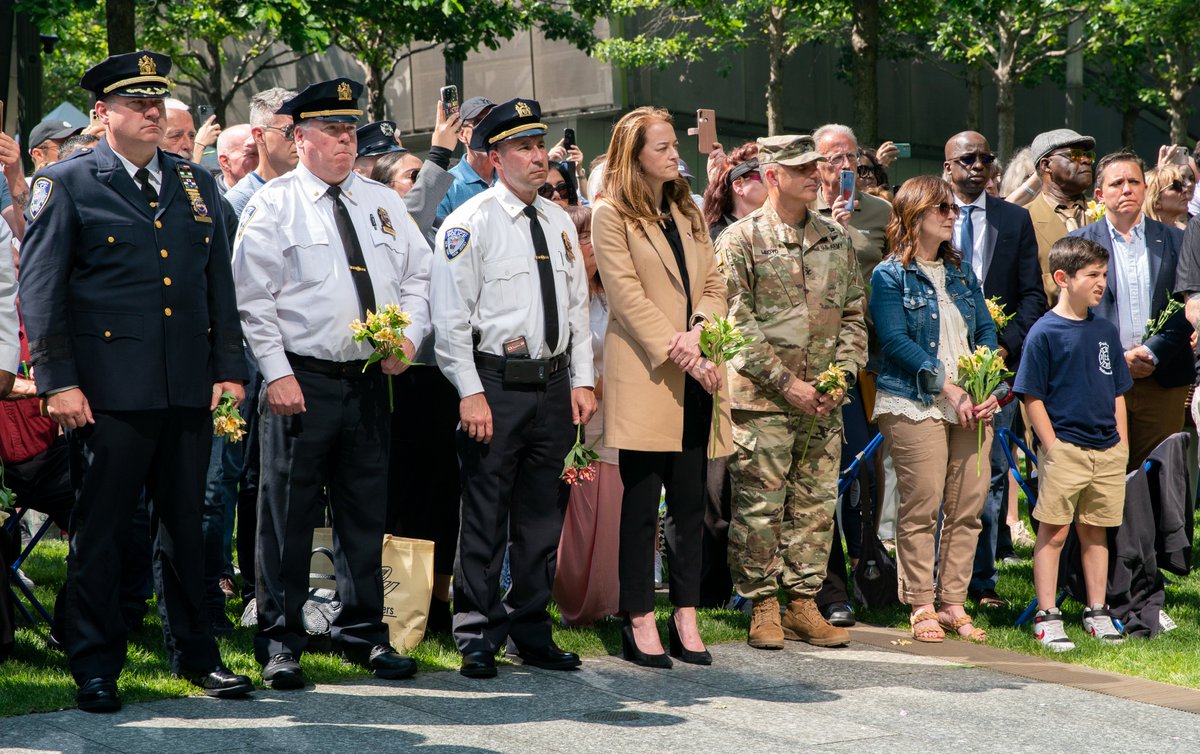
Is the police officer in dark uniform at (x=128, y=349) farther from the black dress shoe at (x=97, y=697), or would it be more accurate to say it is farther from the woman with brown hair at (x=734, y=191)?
the woman with brown hair at (x=734, y=191)

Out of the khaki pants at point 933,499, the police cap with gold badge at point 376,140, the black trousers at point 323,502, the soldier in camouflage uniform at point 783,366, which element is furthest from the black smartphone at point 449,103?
the khaki pants at point 933,499

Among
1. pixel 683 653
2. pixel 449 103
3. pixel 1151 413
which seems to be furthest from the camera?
pixel 1151 413

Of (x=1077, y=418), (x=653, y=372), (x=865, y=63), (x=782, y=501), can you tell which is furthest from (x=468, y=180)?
(x=865, y=63)

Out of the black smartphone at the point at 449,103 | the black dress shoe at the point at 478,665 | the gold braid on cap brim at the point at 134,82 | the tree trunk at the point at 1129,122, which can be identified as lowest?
the black dress shoe at the point at 478,665

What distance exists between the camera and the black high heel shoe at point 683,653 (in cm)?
619

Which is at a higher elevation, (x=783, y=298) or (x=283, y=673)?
(x=783, y=298)

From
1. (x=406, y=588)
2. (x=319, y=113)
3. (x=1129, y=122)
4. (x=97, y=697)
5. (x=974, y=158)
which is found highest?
(x=1129, y=122)

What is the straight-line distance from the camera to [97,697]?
512 centimetres

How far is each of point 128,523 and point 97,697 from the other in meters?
0.64

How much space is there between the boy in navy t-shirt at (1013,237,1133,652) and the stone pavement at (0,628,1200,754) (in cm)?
99

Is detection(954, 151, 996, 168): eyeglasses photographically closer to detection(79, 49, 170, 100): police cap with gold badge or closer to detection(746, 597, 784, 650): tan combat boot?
detection(746, 597, 784, 650): tan combat boot

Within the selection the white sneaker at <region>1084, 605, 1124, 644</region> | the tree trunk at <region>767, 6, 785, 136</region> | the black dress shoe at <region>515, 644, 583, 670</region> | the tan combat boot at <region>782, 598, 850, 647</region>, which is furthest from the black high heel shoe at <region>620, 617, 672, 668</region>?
the tree trunk at <region>767, 6, 785, 136</region>

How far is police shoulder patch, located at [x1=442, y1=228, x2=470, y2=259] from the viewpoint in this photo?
5883 millimetres

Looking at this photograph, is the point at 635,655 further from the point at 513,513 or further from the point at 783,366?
the point at 783,366
